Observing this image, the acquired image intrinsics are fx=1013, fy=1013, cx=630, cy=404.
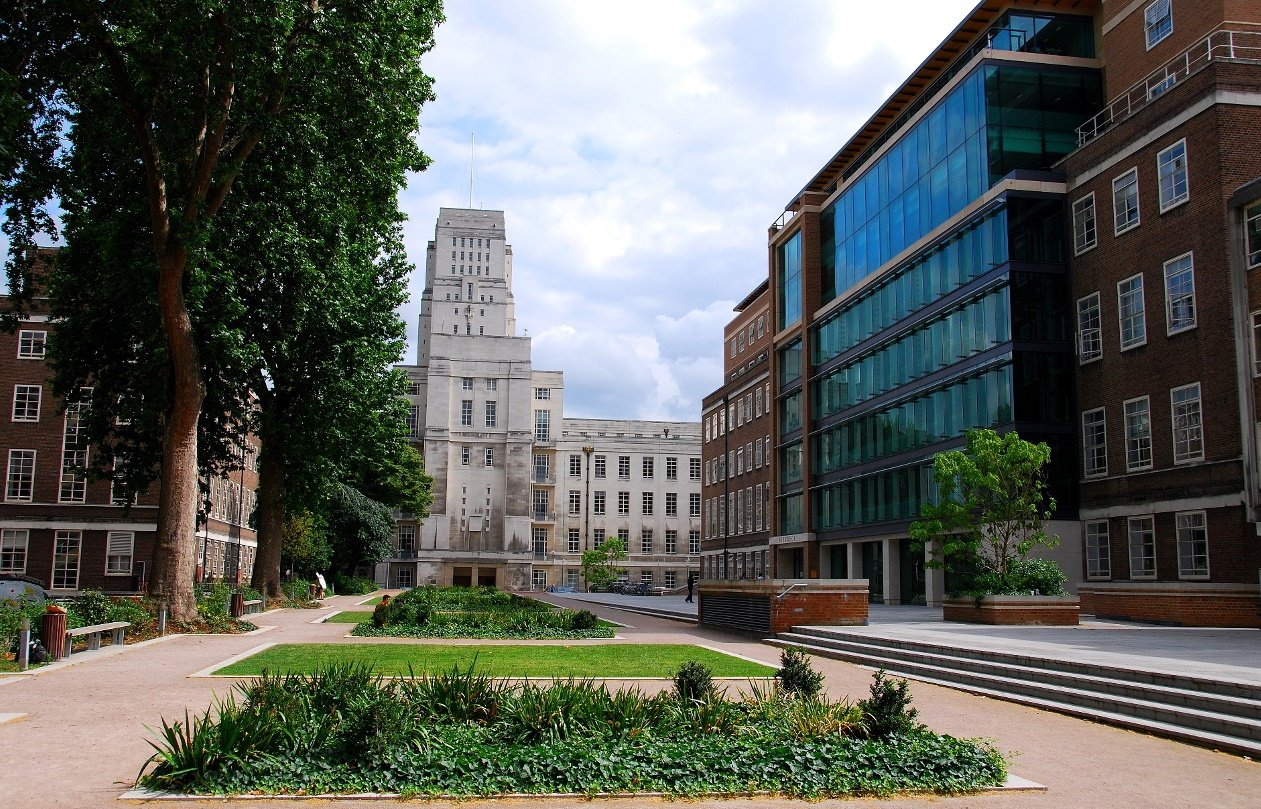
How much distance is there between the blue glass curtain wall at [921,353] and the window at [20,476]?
37.2 meters

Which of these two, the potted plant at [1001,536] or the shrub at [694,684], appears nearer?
the shrub at [694,684]

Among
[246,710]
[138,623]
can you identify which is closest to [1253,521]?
[246,710]

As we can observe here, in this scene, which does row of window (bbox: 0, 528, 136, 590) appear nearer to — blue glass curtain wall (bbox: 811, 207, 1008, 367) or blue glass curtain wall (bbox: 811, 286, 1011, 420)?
blue glass curtain wall (bbox: 811, 286, 1011, 420)

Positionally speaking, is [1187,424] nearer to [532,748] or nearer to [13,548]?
[532,748]

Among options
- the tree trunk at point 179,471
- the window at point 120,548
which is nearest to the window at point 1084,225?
the tree trunk at point 179,471

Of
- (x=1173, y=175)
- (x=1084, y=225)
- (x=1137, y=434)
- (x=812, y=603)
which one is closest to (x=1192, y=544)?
(x=1137, y=434)


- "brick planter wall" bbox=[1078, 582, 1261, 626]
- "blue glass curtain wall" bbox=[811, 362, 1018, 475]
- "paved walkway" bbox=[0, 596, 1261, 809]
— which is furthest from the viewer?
"blue glass curtain wall" bbox=[811, 362, 1018, 475]

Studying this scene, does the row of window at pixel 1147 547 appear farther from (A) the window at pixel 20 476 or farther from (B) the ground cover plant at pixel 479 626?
(A) the window at pixel 20 476

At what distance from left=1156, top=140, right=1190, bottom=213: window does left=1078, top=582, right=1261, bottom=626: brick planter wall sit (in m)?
10.5

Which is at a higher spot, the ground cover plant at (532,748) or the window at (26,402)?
the window at (26,402)

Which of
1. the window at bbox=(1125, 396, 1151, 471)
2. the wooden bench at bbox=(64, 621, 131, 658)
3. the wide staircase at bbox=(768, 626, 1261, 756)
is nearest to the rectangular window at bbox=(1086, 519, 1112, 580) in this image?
the window at bbox=(1125, 396, 1151, 471)

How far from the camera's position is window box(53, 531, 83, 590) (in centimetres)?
4581

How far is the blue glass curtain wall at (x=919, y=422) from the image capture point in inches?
1342

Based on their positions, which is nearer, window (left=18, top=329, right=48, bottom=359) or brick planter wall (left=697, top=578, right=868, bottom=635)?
brick planter wall (left=697, top=578, right=868, bottom=635)
